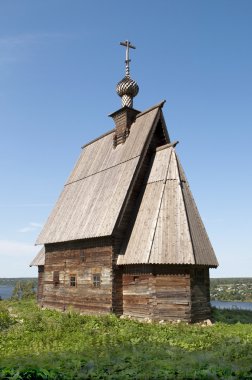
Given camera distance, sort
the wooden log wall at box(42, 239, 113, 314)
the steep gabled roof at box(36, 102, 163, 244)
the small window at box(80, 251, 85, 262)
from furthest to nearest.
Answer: the small window at box(80, 251, 85, 262) < the steep gabled roof at box(36, 102, 163, 244) < the wooden log wall at box(42, 239, 113, 314)

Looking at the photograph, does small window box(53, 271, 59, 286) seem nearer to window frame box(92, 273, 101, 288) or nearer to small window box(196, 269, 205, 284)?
window frame box(92, 273, 101, 288)

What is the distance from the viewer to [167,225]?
19.7m

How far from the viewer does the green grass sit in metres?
8.20

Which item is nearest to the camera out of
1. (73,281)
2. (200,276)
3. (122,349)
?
(122,349)

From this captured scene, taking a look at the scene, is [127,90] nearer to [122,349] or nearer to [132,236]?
[132,236]

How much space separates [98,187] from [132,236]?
5.40m

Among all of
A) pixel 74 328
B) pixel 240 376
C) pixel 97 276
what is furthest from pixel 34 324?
pixel 240 376

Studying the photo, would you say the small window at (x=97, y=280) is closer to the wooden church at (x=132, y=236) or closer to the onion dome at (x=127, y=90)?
the wooden church at (x=132, y=236)

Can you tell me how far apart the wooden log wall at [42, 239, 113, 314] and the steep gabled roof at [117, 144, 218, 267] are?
4.82 feet

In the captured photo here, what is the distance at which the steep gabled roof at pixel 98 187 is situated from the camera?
2188 cm

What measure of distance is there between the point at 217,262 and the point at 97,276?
6.82 metres

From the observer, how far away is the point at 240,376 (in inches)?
331

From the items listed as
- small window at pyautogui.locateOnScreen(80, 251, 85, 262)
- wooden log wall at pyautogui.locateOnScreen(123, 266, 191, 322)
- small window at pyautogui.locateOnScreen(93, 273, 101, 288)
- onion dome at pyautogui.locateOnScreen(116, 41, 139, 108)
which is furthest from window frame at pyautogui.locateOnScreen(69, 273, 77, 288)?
onion dome at pyautogui.locateOnScreen(116, 41, 139, 108)

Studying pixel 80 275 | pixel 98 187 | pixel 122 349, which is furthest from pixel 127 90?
pixel 122 349
